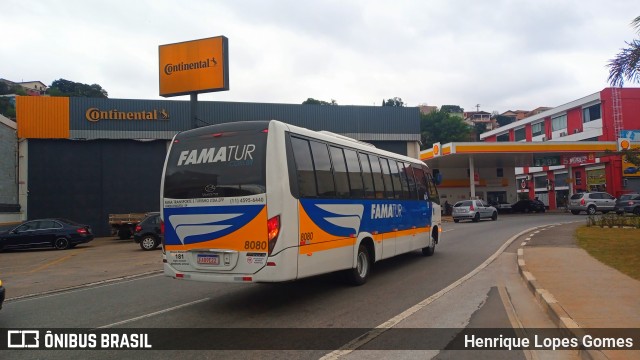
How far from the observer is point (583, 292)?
25.0 ft

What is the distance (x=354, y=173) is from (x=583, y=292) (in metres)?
4.54

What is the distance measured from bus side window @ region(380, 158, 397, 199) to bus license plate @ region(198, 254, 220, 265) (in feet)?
15.7

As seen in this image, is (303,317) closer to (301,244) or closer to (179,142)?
(301,244)

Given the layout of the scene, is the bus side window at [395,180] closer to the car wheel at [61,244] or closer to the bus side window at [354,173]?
the bus side window at [354,173]

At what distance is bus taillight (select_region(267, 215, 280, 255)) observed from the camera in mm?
6852

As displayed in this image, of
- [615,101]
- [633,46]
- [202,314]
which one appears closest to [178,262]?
[202,314]

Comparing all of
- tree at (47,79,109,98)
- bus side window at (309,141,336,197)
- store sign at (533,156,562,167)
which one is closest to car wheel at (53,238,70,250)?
bus side window at (309,141,336,197)

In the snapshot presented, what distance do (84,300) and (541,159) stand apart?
4505 centimetres

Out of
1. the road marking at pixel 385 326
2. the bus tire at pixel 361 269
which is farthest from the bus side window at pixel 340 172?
the road marking at pixel 385 326

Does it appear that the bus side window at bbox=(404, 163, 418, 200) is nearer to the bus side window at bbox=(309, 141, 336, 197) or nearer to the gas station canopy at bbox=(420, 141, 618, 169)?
the bus side window at bbox=(309, 141, 336, 197)

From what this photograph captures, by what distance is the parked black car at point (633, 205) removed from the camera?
3244 cm

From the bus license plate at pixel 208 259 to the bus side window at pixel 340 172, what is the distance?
8.28ft

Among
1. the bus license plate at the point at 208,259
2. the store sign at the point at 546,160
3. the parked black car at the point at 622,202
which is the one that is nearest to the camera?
the bus license plate at the point at 208,259

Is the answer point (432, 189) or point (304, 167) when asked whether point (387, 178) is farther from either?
point (432, 189)
